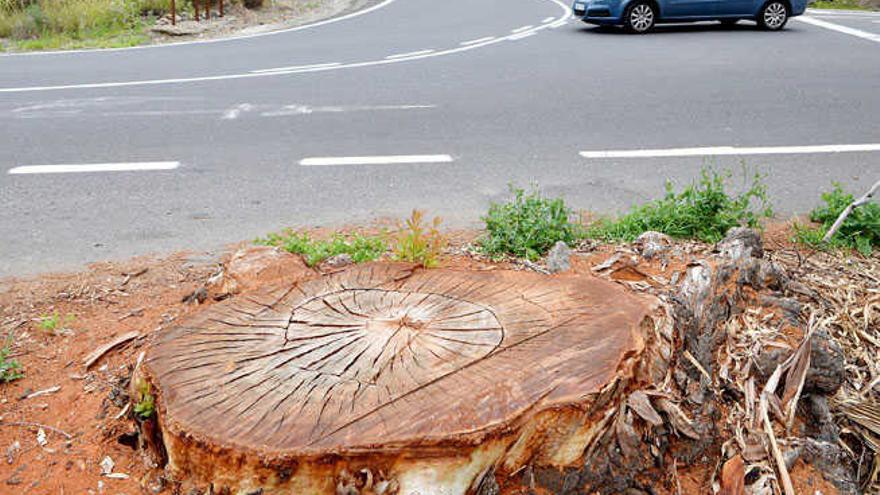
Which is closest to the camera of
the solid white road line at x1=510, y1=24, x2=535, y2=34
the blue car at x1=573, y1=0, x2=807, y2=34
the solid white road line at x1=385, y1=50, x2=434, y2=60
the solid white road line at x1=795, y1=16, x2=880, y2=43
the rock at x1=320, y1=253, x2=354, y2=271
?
the rock at x1=320, y1=253, x2=354, y2=271

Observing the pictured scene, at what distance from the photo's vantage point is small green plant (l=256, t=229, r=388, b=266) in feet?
13.9

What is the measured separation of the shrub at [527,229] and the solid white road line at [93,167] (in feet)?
10.0

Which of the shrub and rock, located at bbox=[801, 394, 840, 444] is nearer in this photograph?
rock, located at bbox=[801, 394, 840, 444]

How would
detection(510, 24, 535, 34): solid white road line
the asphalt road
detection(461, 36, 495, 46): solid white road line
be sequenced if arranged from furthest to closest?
detection(510, 24, 535, 34): solid white road line, detection(461, 36, 495, 46): solid white road line, the asphalt road

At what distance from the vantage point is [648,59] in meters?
10.6

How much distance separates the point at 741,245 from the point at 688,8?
414 inches

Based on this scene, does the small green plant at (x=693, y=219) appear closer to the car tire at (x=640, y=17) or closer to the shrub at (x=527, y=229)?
the shrub at (x=527, y=229)

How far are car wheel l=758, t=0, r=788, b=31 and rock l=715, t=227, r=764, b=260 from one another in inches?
428

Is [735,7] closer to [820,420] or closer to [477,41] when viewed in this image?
[477,41]

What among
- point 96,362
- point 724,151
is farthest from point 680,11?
point 96,362

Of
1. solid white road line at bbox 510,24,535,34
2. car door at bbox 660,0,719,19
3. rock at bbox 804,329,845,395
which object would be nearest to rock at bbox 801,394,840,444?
rock at bbox 804,329,845,395

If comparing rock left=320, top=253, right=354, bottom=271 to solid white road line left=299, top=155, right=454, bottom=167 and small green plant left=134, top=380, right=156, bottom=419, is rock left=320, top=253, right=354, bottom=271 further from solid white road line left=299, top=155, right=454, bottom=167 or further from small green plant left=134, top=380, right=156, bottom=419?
solid white road line left=299, top=155, right=454, bottom=167

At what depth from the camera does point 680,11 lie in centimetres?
1295

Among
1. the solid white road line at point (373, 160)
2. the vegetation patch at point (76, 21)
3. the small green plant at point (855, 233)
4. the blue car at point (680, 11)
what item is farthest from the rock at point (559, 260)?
the vegetation patch at point (76, 21)
